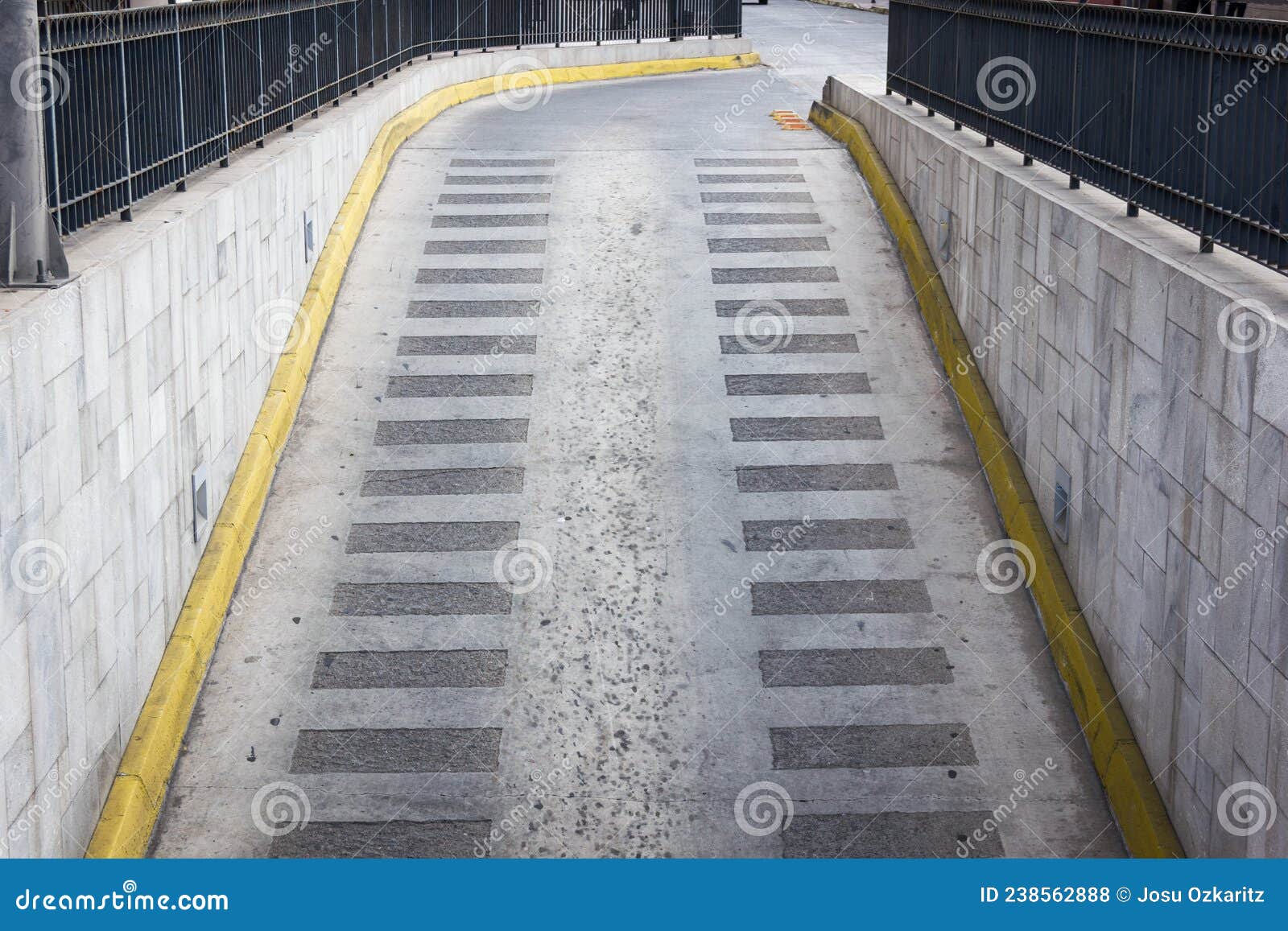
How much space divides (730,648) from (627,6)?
20444mm

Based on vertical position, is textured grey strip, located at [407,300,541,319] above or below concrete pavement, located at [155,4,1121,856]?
above

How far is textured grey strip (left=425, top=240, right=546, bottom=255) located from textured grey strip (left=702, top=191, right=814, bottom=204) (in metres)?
2.10

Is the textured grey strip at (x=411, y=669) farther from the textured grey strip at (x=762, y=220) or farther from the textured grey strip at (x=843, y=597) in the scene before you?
the textured grey strip at (x=762, y=220)

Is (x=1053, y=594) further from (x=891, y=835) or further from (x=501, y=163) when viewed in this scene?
(x=501, y=163)

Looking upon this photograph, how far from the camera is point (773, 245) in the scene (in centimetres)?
1361

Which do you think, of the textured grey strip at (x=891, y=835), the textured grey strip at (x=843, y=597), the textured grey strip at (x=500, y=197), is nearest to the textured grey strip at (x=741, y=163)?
the textured grey strip at (x=500, y=197)

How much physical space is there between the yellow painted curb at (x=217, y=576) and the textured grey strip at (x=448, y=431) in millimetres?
695

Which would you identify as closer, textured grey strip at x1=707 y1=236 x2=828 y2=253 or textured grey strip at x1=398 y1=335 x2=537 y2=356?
textured grey strip at x1=398 y1=335 x2=537 y2=356

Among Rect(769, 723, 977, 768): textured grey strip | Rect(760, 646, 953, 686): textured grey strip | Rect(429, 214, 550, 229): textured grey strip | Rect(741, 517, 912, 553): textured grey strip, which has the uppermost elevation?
Rect(429, 214, 550, 229): textured grey strip

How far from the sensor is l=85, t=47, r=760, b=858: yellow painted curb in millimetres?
6879

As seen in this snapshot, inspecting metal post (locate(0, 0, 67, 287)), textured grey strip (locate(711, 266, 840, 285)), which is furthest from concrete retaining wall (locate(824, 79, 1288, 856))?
metal post (locate(0, 0, 67, 287))

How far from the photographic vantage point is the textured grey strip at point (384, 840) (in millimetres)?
6836

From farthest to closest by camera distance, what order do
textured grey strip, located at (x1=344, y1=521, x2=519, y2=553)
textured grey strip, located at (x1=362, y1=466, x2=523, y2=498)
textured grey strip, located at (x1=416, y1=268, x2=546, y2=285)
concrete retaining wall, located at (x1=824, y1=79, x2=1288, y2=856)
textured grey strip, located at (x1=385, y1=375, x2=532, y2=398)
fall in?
textured grey strip, located at (x1=416, y1=268, x2=546, y2=285) < textured grey strip, located at (x1=385, y1=375, x2=532, y2=398) < textured grey strip, located at (x1=362, y1=466, x2=523, y2=498) < textured grey strip, located at (x1=344, y1=521, x2=519, y2=553) < concrete retaining wall, located at (x1=824, y1=79, x2=1288, y2=856)

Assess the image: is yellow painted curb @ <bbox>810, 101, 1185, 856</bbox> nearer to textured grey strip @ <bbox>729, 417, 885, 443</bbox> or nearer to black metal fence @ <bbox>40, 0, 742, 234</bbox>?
textured grey strip @ <bbox>729, 417, 885, 443</bbox>
